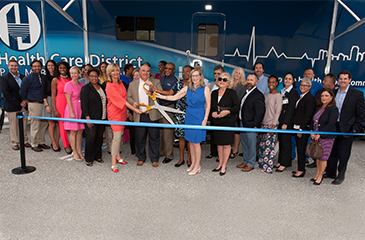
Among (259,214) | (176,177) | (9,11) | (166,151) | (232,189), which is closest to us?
(259,214)

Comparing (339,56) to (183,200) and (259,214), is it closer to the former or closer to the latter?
(259,214)

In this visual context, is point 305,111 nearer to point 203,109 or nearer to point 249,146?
point 249,146

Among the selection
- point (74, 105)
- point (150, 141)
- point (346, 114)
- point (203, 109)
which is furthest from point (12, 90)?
point (346, 114)

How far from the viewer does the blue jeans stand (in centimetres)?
431

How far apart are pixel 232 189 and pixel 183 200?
798mm

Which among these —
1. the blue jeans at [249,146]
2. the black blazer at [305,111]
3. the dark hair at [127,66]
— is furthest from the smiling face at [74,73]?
the black blazer at [305,111]

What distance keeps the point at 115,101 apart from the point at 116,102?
0.02m

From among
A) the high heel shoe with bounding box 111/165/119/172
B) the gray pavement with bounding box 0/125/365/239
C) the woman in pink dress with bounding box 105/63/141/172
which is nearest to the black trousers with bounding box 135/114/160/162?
the gray pavement with bounding box 0/125/365/239

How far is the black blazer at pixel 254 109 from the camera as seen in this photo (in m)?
4.02

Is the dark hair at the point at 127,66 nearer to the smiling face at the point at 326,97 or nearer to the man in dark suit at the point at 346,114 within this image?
the smiling face at the point at 326,97

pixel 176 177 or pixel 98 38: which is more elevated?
pixel 98 38

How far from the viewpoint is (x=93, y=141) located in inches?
173

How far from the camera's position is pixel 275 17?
5402mm

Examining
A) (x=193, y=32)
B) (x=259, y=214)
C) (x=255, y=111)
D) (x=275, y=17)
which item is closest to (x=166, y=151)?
(x=255, y=111)
